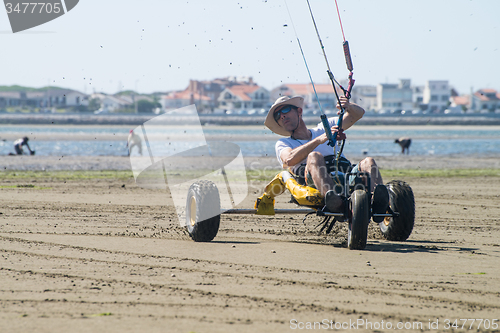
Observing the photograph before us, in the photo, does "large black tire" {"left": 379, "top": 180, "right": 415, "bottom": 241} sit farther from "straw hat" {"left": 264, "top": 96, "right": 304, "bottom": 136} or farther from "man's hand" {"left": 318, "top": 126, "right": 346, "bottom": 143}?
"straw hat" {"left": 264, "top": 96, "right": 304, "bottom": 136}

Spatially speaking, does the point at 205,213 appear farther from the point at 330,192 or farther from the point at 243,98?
the point at 243,98

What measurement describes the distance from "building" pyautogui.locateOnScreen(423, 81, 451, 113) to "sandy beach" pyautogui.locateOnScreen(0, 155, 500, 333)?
463 ft

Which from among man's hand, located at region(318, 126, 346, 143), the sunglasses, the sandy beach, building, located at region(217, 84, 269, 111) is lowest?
building, located at region(217, 84, 269, 111)

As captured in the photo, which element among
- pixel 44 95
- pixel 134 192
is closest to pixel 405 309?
pixel 134 192

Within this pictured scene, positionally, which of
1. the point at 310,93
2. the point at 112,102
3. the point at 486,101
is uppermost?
the point at 310,93

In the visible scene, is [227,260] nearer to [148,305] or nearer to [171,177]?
[148,305]

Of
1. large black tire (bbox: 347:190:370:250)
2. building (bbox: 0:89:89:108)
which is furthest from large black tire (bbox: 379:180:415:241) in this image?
building (bbox: 0:89:89:108)

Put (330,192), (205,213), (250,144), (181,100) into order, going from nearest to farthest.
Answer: (330,192) < (205,213) < (250,144) < (181,100)

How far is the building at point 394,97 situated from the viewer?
458ft

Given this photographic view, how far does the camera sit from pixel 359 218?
5895 millimetres

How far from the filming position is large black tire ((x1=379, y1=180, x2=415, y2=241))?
6672 mm

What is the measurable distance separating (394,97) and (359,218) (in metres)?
141

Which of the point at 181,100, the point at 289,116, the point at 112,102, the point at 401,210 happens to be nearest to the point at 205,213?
the point at 289,116

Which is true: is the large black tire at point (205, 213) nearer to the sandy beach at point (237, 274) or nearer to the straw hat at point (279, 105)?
the sandy beach at point (237, 274)
